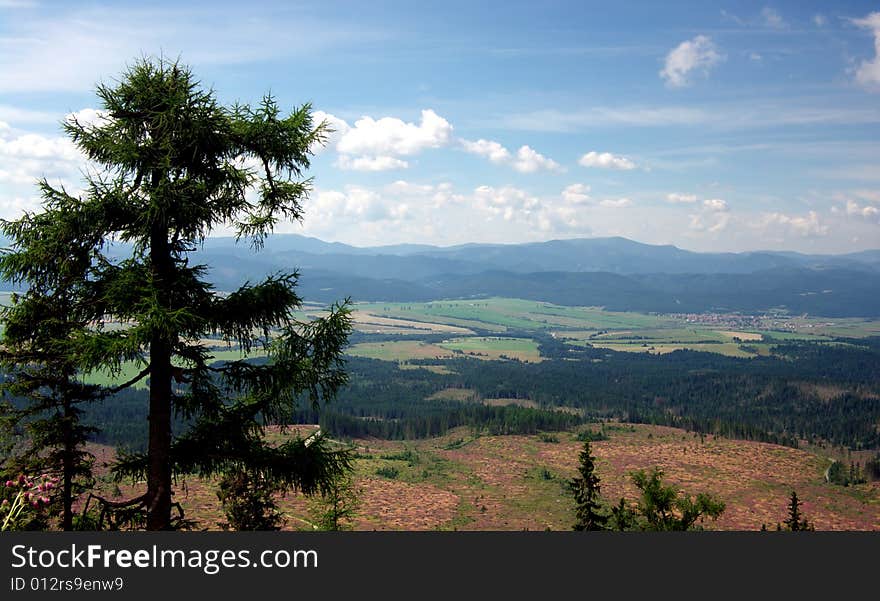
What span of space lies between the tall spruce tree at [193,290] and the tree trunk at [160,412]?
22 mm

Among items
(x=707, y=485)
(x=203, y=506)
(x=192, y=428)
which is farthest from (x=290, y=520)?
(x=707, y=485)

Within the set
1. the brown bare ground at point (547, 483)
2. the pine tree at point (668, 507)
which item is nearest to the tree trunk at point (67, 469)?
the pine tree at point (668, 507)

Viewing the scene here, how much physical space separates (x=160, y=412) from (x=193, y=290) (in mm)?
2354

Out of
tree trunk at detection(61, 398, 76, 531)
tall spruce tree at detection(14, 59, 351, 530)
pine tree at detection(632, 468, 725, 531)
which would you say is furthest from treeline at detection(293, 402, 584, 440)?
tall spruce tree at detection(14, 59, 351, 530)

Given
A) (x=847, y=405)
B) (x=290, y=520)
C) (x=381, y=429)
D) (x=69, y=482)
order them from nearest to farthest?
1. (x=69, y=482)
2. (x=290, y=520)
3. (x=381, y=429)
4. (x=847, y=405)

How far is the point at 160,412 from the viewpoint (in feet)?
38.2

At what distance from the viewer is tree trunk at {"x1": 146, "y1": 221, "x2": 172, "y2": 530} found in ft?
37.0

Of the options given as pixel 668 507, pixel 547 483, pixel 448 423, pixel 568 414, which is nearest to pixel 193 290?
pixel 668 507

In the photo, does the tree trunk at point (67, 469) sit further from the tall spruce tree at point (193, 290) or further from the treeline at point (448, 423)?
the treeline at point (448, 423)

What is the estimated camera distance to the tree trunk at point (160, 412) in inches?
444

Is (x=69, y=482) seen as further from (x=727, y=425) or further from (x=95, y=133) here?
(x=727, y=425)

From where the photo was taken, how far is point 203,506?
192 feet

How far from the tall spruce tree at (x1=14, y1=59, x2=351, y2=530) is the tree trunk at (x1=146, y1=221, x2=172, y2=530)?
0.02m

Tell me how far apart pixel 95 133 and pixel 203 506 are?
5461 centimetres
